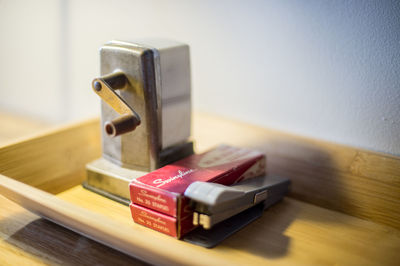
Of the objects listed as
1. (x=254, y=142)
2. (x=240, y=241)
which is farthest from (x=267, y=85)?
(x=240, y=241)

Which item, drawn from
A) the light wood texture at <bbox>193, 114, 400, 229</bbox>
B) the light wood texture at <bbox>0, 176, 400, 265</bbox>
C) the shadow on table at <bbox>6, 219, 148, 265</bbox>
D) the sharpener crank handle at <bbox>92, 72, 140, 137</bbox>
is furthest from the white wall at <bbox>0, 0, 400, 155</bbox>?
the shadow on table at <bbox>6, 219, 148, 265</bbox>

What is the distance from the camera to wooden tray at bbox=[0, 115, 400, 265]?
518mm

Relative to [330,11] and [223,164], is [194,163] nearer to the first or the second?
[223,164]

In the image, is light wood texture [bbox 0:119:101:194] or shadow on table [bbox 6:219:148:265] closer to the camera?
shadow on table [bbox 6:219:148:265]

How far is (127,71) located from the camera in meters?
0.65

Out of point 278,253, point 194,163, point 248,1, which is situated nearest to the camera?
point 278,253

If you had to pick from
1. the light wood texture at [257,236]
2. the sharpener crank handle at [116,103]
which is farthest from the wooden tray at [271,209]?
the sharpener crank handle at [116,103]

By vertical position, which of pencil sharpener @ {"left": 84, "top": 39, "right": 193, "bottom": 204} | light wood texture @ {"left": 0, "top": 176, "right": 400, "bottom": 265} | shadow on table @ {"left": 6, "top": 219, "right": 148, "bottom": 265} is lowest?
shadow on table @ {"left": 6, "top": 219, "right": 148, "bottom": 265}

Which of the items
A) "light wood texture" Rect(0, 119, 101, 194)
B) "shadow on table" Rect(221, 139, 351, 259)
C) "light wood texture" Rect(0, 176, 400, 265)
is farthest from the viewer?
"light wood texture" Rect(0, 119, 101, 194)

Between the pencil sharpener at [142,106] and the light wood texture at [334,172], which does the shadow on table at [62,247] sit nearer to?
the pencil sharpener at [142,106]

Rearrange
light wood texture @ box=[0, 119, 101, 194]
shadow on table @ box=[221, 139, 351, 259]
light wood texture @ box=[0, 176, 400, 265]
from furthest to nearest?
1. light wood texture @ box=[0, 119, 101, 194]
2. shadow on table @ box=[221, 139, 351, 259]
3. light wood texture @ box=[0, 176, 400, 265]

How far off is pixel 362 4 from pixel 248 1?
0.69ft

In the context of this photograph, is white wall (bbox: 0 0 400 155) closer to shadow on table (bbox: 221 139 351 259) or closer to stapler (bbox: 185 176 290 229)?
shadow on table (bbox: 221 139 351 259)

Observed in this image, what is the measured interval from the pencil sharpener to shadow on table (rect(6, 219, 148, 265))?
0.10m
